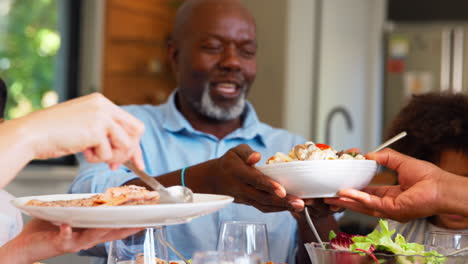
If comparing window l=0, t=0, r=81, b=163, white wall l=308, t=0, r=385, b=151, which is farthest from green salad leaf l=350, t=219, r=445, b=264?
window l=0, t=0, r=81, b=163

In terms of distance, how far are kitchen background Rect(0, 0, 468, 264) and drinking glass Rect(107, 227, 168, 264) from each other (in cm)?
297

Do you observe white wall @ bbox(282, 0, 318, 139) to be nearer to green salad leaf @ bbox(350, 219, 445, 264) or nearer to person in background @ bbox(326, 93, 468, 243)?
person in background @ bbox(326, 93, 468, 243)

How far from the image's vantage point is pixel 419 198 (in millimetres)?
1281

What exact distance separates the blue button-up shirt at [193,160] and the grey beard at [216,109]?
0.19 ft

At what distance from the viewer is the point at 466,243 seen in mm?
1113

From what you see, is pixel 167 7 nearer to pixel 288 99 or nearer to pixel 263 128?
pixel 288 99

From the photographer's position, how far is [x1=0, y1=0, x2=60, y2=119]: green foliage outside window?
398 centimetres

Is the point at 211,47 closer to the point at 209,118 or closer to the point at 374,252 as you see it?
the point at 209,118

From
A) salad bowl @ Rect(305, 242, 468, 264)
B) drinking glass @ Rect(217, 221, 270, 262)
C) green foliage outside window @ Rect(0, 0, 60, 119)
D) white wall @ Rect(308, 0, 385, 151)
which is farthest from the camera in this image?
white wall @ Rect(308, 0, 385, 151)

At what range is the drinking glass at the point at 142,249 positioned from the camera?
3.20 feet

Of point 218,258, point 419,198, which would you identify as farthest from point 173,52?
point 218,258

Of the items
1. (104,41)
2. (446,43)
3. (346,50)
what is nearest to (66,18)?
(104,41)

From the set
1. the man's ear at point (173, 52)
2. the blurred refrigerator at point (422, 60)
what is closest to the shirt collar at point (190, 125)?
the man's ear at point (173, 52)

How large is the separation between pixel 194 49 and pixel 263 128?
0.38m
